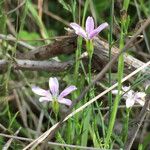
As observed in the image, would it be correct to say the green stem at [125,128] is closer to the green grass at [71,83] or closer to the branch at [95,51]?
the green grass at [71,83]

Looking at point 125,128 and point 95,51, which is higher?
point 95,51

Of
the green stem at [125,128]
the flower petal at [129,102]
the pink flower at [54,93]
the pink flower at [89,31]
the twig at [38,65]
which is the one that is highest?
the pink flower at [89,31]

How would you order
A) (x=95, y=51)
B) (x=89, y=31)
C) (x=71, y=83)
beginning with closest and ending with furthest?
(x=89, y=31) < (x=71, y=83) < (x=95, y=51)

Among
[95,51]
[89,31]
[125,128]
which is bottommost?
[125,128]

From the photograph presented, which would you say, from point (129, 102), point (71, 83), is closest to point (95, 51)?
point (71, 83)

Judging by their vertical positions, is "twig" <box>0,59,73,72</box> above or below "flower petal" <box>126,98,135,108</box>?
above

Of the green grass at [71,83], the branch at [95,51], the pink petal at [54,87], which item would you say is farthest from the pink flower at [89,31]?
the branch at [95,51]

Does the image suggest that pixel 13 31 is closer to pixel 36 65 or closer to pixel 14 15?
pixel 14 15

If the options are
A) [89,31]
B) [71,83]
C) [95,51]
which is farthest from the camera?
[95,51]

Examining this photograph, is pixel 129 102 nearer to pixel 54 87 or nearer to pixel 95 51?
pixel 54 87

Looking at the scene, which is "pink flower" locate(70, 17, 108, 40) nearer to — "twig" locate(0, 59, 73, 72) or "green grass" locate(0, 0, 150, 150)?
"green grass" locate(0, 0, 150, 150)

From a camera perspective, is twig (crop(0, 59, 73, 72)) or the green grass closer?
the green grass

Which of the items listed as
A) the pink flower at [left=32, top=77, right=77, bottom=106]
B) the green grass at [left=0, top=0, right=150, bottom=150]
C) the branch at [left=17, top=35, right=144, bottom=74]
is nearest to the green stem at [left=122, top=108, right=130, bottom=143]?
the green grass at [left=0, top=0, right=150, bottom=150]
